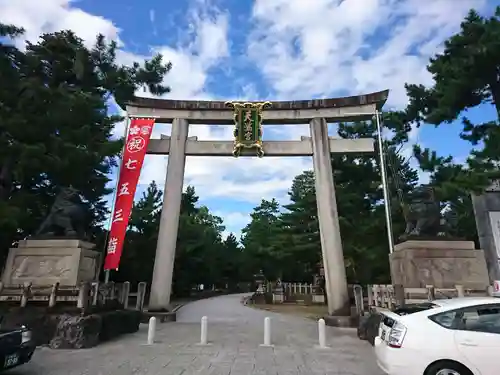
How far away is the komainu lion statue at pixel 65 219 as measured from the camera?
34.5 ft

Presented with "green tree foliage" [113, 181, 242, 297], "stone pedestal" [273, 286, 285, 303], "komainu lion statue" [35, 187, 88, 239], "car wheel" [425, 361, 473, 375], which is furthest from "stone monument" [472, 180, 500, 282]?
"stone pedestal" [273, 286, 285, 303]

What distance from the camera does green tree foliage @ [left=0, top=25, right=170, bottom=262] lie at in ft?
32.7

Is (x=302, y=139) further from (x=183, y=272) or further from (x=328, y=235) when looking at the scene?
(x=183, y=272)

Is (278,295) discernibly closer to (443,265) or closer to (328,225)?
(328,225)

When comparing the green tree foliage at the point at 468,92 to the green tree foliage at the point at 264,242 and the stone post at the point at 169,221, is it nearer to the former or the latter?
the stone post at the point at 169,221

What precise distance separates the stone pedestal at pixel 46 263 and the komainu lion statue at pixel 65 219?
1.28 feet

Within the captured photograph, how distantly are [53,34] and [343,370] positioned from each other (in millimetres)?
14416

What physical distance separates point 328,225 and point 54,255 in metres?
8.99

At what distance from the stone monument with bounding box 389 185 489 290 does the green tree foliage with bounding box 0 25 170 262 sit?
9859mm

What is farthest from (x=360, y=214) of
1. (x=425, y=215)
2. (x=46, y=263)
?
(x=46, y=263)

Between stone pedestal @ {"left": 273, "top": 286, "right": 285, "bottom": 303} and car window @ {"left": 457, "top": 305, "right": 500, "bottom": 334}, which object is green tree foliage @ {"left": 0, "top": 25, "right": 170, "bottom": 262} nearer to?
car window @ {"left": 457, "top": 305, "right": 500, "bottom": 334}

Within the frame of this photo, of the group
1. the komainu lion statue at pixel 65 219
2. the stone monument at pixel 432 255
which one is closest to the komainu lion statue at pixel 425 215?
the stone monument at pixel 432 255

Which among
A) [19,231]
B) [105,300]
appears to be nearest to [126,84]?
[19,231]

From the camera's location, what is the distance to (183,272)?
88.9 ft
